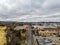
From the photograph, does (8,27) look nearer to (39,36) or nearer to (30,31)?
(30,31)

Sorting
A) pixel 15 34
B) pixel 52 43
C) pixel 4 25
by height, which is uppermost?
pixel 4 25

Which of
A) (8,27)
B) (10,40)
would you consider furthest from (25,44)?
(8,27)

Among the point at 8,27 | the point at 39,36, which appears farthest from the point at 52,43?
the point at 8,27

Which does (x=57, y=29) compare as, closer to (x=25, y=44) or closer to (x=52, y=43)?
(x=52, y=43)

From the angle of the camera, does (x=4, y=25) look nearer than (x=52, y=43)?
Yes

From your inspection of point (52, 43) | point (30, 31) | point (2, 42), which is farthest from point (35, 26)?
point (2, 42)

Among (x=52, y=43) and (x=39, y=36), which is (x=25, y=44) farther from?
(x=52, y=43)

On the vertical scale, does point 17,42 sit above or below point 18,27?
below

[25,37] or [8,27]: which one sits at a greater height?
[8,27]
